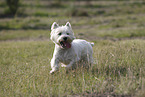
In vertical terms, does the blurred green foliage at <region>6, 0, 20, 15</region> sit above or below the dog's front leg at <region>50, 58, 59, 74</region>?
above

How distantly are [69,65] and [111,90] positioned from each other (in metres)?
1.61

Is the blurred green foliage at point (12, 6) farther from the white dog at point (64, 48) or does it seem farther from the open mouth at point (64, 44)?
the open mouth at point (64, 44)

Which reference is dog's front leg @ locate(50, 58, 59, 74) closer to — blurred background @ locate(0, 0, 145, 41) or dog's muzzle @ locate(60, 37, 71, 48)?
dog's muzzle @ locate(60, 37, 71, 48)

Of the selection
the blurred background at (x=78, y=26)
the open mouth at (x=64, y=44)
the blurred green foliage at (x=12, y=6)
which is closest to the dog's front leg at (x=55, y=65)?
the open mouth at (x=64, y=44)

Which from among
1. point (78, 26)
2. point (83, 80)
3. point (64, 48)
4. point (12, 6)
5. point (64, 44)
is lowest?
point (78, 26)

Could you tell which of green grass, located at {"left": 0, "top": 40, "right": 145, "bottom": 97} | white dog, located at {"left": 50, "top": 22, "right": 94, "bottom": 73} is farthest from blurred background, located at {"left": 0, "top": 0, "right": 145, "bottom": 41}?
green grass, located at {"left": 0, "top": 40, "right": 145, "bottom": 97}

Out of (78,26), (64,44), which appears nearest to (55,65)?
(64,44)

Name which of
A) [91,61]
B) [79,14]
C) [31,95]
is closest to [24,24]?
[79,14]

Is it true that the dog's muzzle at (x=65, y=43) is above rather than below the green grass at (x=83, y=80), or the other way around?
above

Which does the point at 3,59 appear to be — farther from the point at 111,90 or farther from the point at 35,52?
the point at 111,90

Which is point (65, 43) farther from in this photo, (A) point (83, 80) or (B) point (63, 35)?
(A) point (83, 80)

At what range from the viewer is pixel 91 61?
21.8 feet

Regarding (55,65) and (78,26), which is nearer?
(55,65)

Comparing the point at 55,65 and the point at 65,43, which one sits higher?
the point at 65,43
